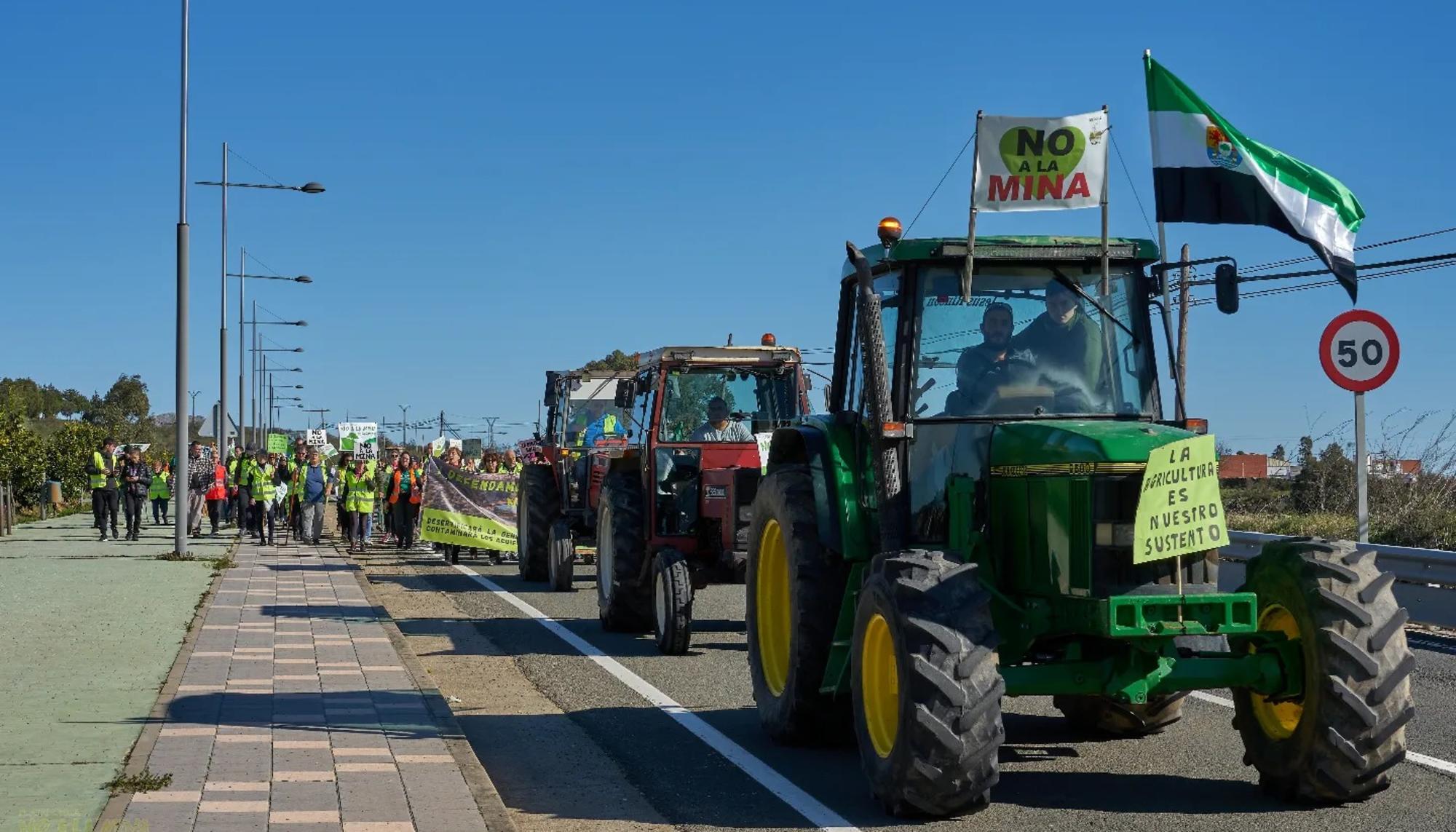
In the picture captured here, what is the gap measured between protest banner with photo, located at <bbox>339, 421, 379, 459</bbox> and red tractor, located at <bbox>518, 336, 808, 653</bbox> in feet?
128

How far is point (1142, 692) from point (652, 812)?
2210 millimetres

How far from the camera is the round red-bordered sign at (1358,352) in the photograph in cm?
1499

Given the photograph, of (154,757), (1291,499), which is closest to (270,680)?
(154,757)

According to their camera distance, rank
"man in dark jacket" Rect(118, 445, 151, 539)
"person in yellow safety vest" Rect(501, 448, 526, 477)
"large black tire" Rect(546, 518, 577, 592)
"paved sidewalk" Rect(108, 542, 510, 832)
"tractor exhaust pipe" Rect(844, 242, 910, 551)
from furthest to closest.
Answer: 1. "man in dark jacket" Rect(118, 445, 151, 539)
2. "person in yellow safety vest" Rect(501, 448, 526, 477)
3. "large black tire" Rect(546, 518, 577, 592)
4. "tractor exhaust pipe" Rect(844, 242, 910, 551)
5. "paved sidewalk" Rect(108, 542, 510, 832)

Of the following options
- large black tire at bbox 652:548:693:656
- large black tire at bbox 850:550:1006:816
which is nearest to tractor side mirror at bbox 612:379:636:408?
large black tire at bbox 652:548:693:656

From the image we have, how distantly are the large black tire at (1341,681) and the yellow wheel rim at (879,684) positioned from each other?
5.46 feet

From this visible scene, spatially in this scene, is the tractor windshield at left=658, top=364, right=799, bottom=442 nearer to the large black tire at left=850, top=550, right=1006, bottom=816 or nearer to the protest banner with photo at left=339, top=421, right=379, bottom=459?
the large black tire at left=850, top=550, right=1006, bottom=816

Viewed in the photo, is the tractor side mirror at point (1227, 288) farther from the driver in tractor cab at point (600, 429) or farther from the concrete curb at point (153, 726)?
the driver in tractor cab at point (600, 429)

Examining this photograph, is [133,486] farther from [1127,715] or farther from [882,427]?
[882,427]

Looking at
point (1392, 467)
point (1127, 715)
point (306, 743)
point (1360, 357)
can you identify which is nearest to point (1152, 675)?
point (1127, 715)

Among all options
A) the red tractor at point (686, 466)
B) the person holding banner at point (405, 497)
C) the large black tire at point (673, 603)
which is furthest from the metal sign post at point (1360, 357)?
the person holding banner at point (405, 497)

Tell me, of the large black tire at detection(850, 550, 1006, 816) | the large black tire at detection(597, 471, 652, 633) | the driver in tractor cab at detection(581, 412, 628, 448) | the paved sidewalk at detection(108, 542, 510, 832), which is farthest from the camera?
the driver in tractor cab at detection(581, 412, 628, 448)

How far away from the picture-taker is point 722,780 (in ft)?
26.5

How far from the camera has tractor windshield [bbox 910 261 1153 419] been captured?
807cm
